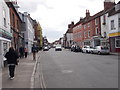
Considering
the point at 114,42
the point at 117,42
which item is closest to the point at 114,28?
the point at 117,42

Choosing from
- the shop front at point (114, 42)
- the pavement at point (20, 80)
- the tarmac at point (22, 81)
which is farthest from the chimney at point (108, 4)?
the tarmac at point (22, 81)

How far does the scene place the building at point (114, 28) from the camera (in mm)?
31422

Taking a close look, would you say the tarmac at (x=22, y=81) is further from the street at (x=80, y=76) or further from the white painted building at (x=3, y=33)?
the white painted building at (x=3, y=33)

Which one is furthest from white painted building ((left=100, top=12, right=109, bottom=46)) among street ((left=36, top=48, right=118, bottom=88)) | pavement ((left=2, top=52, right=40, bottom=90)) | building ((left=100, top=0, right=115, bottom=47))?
pavement ((left=2, top=52, right=40, bottom=90))

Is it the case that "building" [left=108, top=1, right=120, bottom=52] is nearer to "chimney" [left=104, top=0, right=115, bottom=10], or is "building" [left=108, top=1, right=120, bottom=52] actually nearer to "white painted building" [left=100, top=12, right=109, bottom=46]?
"white painted building" [left=100, top=12, right=109, bottom=46]

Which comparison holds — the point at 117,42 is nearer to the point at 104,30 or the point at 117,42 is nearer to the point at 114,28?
the point at 114,28

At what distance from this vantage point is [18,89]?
7.16m

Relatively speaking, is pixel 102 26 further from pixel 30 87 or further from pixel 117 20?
pixel 30 87

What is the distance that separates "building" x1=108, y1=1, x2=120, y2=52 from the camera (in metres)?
31.4

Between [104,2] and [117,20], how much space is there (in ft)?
31.2

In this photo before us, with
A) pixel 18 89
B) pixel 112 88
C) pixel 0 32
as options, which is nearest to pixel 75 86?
pixel 112 88

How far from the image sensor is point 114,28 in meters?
32.6

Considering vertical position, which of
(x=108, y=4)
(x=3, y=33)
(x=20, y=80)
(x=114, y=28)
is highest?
(x=108, y=4)

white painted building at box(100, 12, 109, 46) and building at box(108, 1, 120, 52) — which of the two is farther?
white painted building at box(100, 12, 109, 46)
